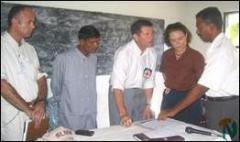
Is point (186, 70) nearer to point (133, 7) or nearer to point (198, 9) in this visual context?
point (133, 7)

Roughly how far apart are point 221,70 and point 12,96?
1245mm

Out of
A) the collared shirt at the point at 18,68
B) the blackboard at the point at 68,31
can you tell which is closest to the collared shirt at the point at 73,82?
the collared shirt at the point at 18,68

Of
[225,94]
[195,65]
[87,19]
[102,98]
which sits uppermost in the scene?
[87,19]

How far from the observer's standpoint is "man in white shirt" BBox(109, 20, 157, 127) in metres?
1.90

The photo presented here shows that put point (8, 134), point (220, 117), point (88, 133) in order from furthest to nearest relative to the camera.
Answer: point (220, 117), point (8, 134), point (88, 133)

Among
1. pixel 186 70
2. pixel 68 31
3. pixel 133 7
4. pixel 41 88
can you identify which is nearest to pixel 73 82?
pixel 41 88

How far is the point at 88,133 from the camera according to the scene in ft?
4.54

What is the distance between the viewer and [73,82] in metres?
2.09

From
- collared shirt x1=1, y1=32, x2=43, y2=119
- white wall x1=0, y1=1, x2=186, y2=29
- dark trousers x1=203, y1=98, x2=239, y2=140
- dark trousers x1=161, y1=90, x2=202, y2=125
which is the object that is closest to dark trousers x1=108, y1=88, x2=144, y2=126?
dark trousers x1=161, y1=90, x2=202, y2=125

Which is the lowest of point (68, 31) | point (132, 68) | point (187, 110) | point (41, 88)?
point (187, 110)

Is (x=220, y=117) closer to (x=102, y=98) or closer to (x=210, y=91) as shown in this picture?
(x=210, y=91)

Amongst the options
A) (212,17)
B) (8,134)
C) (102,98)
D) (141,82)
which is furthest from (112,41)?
(8,134)

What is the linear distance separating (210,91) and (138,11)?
150 cm

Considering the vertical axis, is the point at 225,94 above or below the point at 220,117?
above
